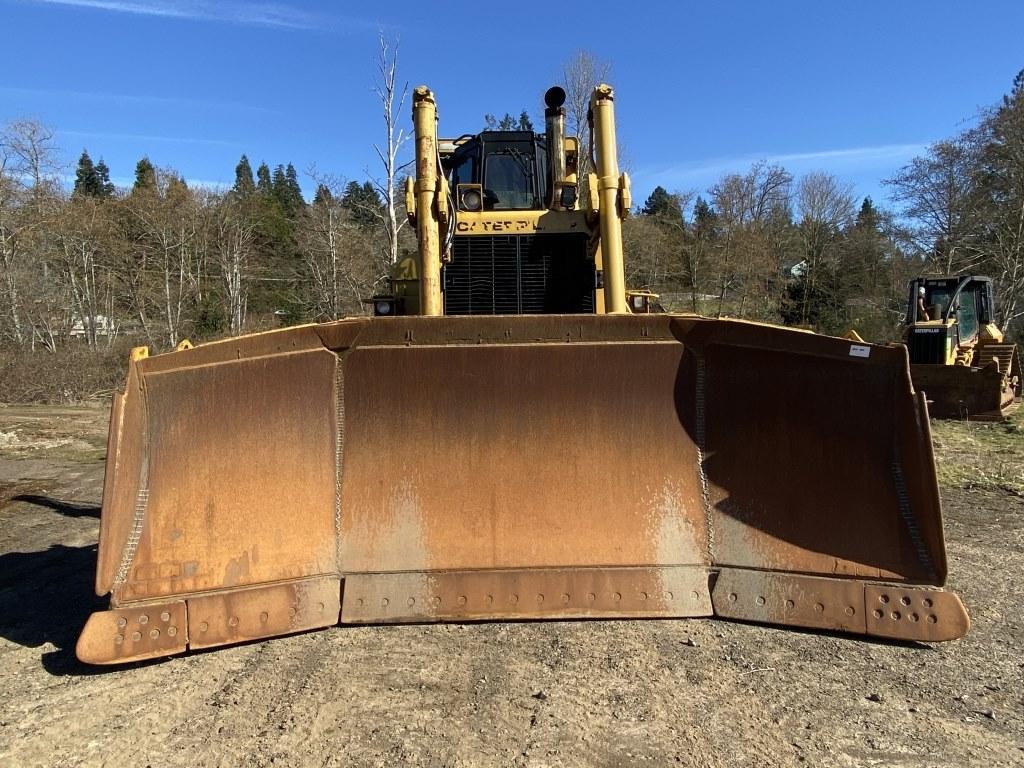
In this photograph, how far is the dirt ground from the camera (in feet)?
7.68

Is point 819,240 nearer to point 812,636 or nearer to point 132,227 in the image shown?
point 132,227

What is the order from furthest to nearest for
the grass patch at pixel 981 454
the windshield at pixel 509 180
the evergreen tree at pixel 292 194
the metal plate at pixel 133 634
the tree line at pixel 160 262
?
the evergreen tree at pixel 292 194 < the tree line at pixel 160 262 < the grass patch at pixel 981 454 < the windshield at pixel 509 180 < the metal plate at pixel 133 634

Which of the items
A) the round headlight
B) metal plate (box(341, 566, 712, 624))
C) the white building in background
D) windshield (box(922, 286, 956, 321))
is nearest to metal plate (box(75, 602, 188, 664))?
metal plate (box(341, 566, 712, 624))

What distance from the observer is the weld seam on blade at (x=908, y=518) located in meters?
3.14

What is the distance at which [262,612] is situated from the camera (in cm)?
315

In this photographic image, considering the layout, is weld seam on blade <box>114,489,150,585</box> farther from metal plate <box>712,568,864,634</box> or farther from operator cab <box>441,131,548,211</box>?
operator cab <box>441,131,548,211</box>

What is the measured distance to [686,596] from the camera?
10.9 ft

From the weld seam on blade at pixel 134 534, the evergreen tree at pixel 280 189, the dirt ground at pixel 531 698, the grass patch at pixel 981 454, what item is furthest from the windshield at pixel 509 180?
the evergreen tree at pixel 280 189

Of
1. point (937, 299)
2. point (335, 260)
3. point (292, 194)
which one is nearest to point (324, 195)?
point (335, 260)

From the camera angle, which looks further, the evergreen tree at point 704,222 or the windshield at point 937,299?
the evergreen tree at point 704,222

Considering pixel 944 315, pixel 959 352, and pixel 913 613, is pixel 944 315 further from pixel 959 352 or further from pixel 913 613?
pixel 913 613

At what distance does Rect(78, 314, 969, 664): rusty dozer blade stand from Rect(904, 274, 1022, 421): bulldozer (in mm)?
10627

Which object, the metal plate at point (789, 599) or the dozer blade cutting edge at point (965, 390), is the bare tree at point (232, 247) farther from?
the metal plate at point (789, 599)

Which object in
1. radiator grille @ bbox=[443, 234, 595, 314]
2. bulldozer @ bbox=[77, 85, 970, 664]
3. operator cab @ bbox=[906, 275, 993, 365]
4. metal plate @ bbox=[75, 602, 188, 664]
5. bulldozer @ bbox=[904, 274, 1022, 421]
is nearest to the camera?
metal plate @ bbox=[75, 602, 188, 664]
